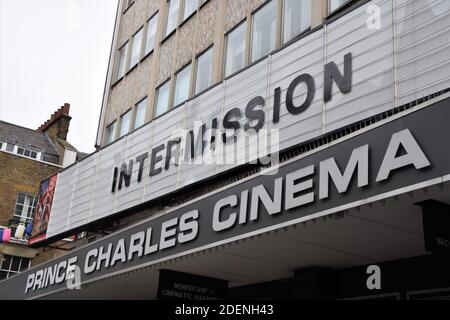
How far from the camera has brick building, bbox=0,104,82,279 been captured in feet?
103

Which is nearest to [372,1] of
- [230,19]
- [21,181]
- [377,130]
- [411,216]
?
Answer: [377,130]

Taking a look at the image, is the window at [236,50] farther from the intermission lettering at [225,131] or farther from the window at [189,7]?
the window at [189,7]

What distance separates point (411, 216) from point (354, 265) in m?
2.65

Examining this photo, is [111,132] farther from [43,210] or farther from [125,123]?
[43,210]

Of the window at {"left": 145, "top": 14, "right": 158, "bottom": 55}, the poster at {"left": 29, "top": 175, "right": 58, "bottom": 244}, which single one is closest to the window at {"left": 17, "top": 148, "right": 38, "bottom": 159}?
the poster at {"left": 29, "top": 175, "right": 58, "bottom": 244}

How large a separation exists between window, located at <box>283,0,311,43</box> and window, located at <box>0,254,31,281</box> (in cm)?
2376

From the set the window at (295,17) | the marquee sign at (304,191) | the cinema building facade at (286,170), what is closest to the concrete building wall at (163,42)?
the cinema building facade at (286,170)

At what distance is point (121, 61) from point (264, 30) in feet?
29.2

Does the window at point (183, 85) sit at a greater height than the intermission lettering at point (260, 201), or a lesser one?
greater

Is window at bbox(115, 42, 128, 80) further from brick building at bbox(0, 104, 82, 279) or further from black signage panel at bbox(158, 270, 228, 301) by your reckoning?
brick building at bbox(0, 104, 82, 279)

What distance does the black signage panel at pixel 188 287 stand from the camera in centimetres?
1032

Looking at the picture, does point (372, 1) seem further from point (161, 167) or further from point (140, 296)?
point (140, 296)

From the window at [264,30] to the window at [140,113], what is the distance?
Answer: 526cm

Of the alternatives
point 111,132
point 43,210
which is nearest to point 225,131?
point 111,132
